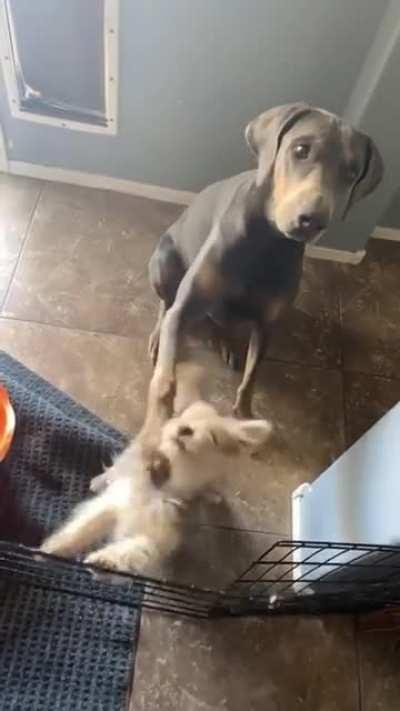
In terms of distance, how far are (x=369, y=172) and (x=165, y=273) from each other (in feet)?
1.74

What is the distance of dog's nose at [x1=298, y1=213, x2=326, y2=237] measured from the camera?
4.11 feet

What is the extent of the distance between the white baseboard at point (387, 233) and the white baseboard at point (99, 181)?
547 millimetres

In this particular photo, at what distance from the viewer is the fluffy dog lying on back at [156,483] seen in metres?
1.26

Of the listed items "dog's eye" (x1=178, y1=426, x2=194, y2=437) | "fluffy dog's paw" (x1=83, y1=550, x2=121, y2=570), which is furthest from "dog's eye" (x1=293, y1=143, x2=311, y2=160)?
"fluffy dog's paw" (x1=83, y1=550, x2=121, y2=570)

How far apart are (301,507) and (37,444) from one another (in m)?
0.59

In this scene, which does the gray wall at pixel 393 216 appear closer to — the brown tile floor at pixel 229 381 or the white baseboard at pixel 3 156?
the brown tile floor at pixel 229 381

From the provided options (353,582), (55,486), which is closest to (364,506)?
(353,582)

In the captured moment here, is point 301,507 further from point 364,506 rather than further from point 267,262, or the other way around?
point 267,262

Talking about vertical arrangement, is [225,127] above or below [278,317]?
above

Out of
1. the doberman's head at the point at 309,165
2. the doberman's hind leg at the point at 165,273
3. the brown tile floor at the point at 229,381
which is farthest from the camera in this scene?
the doberman's hind leg at the point at 165,273

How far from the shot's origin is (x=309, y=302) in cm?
189

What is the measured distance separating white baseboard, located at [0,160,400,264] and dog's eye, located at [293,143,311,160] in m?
0.68

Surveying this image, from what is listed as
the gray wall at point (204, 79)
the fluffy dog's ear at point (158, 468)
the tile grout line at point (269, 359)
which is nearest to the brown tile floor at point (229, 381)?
the tile grout line at point (269, 359)

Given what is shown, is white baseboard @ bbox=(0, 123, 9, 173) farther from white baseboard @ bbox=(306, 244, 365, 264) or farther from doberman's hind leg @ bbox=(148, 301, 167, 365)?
white baseboard @ bbox=(306, 244, 365, 264)
